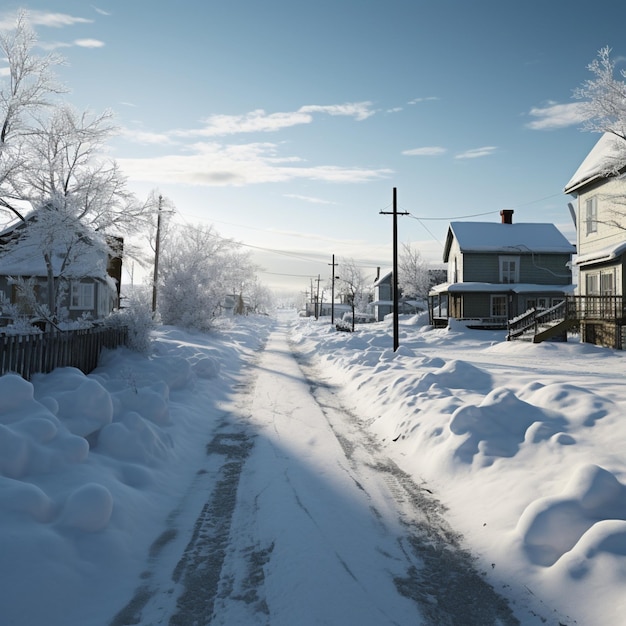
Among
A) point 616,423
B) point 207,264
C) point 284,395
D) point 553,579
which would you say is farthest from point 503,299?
point 553,579

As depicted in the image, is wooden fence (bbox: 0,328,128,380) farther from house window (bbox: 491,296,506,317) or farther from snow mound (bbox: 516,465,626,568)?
house window (bbox: 491,296,506,317)

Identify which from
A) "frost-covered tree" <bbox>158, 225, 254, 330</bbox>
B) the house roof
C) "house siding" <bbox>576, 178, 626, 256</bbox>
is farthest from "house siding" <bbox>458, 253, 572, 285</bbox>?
"frost-covered tree" <bbox>158, 225, 254, 330</bbox>

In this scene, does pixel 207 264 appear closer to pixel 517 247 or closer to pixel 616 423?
pixel 517 247

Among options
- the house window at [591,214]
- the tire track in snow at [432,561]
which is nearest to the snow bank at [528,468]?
the tire track in snow at [432,561]

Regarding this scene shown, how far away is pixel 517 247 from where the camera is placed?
3722 cm

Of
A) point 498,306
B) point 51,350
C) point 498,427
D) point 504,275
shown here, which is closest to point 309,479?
point 498,427

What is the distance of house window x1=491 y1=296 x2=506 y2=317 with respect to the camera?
37.2 meters

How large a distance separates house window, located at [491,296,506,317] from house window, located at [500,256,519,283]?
1420 mm

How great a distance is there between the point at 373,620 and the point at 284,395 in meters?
9.09

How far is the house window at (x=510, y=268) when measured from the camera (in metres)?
37.4

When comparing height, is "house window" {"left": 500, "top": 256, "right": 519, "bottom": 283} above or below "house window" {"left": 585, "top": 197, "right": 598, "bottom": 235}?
below

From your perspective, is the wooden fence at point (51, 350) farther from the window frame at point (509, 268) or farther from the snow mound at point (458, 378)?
the window frame at point (509, 268)

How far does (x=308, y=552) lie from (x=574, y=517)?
243 cm

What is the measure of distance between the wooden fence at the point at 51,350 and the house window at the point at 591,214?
68.9 feet
